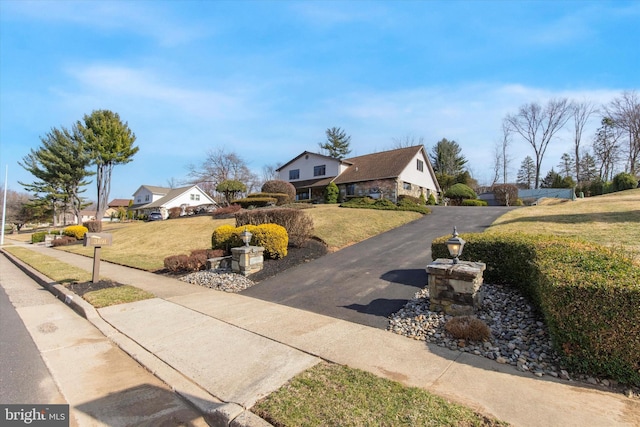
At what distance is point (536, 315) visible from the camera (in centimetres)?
448

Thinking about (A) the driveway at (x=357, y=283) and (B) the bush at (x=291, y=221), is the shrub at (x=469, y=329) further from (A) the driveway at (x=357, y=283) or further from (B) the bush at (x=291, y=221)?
(B) the bush at (x=291, y=221)

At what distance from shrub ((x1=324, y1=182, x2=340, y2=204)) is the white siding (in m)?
3.71

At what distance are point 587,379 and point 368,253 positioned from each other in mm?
7346

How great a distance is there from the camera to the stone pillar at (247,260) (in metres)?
8.64

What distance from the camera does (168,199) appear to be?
4812cm

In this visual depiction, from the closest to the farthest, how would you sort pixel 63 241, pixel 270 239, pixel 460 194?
pixel 270 239 → pixel 63 241 → pixel 460 194

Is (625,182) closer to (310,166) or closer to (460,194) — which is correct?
(460,194)

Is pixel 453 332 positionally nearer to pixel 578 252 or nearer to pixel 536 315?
pixel 536 315

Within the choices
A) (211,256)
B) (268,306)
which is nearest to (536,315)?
(268,306)

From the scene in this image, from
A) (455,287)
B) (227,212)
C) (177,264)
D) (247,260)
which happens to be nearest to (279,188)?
(227,212)

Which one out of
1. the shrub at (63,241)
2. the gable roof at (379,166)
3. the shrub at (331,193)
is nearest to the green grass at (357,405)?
the gable roof at (379,166)

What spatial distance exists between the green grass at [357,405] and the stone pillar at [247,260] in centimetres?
577

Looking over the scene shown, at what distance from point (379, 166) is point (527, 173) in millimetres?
45673

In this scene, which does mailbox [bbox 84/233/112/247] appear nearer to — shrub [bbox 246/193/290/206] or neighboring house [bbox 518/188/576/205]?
shrub [bbox 246/193/290/206]
